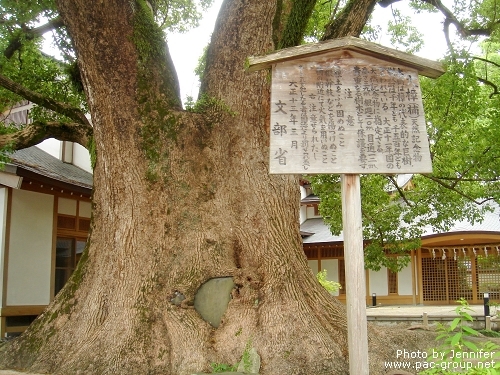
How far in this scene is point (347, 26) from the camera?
7461 millimetres

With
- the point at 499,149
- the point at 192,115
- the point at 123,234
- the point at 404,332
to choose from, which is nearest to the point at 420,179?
the point at 499,149

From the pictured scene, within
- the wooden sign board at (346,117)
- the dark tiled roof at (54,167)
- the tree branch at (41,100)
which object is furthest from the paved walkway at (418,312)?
the tree branch at (41,100)

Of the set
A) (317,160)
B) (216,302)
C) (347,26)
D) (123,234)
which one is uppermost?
(347,26)

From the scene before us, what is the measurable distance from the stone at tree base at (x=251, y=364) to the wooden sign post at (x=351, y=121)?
1.64m

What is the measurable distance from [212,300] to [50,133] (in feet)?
14.2

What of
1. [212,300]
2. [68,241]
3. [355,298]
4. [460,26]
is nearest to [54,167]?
[68,241]

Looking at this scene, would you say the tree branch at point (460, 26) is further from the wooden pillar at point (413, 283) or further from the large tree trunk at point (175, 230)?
the wooden pillar at point (413, 283)

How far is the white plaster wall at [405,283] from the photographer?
2234 centimetres

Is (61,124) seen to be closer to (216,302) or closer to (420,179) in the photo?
(216,302)

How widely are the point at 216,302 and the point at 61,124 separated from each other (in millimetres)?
4360

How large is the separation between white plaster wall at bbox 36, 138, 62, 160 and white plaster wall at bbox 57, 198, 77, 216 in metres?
2.15

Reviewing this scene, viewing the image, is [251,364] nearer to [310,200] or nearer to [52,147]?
[52,147]

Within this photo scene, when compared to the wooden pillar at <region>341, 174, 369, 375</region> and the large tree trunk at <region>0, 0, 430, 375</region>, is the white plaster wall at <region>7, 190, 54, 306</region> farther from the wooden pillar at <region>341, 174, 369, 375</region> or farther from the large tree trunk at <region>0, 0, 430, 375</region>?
the wooden pillar at <region>341, 174, 369, 375</region>

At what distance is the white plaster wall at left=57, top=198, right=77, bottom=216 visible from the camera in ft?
41.9
